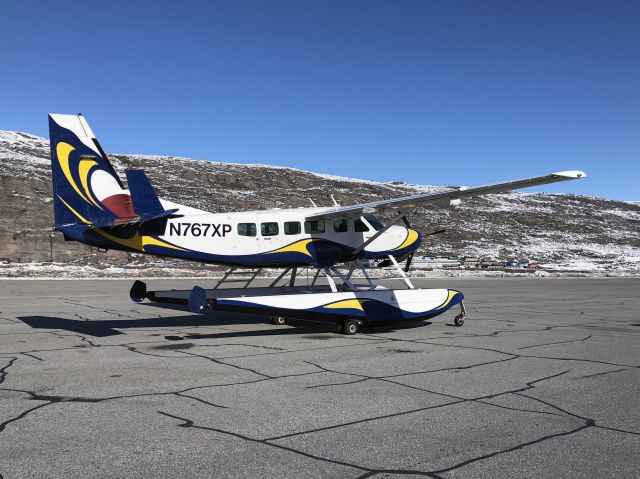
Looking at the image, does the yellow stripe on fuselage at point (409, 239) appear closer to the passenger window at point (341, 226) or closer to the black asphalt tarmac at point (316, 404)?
the passenger window at point (341, 226)

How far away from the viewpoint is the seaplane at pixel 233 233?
42.5ft

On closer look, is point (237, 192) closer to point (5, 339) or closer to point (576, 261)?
point (576, 261)

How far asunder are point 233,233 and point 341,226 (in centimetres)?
308

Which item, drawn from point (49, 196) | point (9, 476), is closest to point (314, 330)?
point (9, 476)

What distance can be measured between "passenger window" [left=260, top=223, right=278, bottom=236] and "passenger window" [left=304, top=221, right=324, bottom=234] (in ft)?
2.82

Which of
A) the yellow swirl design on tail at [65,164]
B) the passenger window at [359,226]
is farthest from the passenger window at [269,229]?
the yellow swirl design on tail at [65,164]

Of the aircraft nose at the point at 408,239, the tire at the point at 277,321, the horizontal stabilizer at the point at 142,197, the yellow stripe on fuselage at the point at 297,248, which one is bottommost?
the tire at the point at 277,321

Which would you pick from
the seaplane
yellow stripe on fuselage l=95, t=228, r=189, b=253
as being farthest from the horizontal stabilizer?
yellow stripe on fuselage l=95, t=228, r=189, b=253

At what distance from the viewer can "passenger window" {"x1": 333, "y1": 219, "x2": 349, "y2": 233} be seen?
51.5 feet

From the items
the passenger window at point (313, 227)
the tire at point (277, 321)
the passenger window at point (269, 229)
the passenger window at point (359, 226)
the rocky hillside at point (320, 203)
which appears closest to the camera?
the passenger window at point (269, 229)

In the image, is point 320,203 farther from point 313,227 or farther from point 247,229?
point 247,229

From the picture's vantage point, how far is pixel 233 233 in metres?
14.3

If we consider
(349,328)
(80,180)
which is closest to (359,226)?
(349,328)

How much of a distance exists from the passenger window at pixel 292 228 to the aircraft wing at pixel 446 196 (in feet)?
1.43
